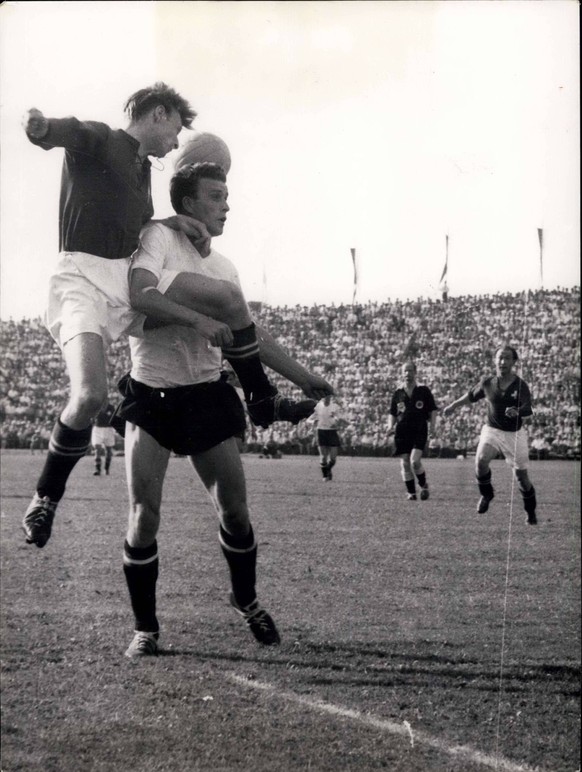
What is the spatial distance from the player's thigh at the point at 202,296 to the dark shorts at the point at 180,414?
25 centimetres

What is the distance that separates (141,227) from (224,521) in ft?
3.06

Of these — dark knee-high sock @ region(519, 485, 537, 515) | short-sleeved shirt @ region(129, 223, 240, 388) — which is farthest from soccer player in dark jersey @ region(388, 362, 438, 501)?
short-sleeved shirt @ region(129, 223, 240, 388)

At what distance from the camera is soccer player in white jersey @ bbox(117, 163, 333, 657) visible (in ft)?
8.68

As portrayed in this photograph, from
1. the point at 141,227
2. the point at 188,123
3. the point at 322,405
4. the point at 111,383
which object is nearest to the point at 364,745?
the point at 322,405

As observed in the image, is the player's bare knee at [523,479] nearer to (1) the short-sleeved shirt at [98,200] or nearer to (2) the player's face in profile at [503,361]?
(2) the player's face in profile at [503,361]

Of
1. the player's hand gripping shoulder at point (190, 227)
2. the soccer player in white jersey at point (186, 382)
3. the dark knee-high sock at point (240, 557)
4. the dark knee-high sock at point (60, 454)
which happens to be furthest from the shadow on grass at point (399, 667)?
the player's hand gripping shoulder at point (190, 227)

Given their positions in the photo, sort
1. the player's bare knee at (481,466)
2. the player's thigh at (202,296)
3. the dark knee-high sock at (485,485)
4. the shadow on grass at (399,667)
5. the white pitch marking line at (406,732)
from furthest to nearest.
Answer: the dark knee-high sock at (485,485) < the player's bare knee at (481,466) < the shadow on grass at (399,667) < the white pitch marking line at (406,732) < the player's thigh at (202,296)

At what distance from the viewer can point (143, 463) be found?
275 cm

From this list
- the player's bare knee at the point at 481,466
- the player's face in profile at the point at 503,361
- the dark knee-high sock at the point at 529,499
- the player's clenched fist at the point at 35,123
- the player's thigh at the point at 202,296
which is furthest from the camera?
the dark knee-high sock at the point at 529,499

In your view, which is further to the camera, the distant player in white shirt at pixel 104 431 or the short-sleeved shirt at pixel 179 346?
the distant player in white shirt at pixel 104 431

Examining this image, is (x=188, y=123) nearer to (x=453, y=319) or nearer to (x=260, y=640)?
(x=453, y=319)

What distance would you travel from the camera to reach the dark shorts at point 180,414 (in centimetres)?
271

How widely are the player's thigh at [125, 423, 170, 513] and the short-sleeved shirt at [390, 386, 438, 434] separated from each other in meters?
0.88

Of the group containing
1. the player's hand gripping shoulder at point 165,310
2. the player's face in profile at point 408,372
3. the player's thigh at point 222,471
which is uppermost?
the player's hand gripping shoulder at point 165,310
